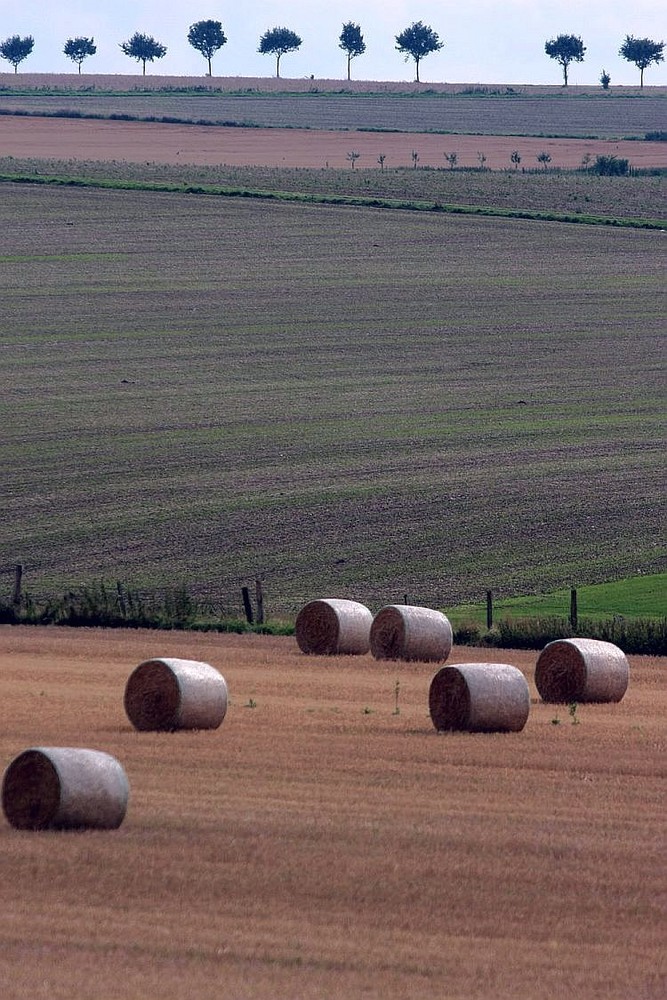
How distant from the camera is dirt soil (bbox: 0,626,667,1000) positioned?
35.2ft

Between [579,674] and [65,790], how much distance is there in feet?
38.5

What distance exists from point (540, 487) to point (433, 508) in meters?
3.67

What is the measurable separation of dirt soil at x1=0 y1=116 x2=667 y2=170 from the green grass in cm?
7507

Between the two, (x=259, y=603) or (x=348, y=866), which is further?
(x=259, y=603)

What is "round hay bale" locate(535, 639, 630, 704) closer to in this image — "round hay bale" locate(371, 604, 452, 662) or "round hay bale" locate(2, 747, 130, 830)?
"round hay bale" locate(371, 604, 452, 662)

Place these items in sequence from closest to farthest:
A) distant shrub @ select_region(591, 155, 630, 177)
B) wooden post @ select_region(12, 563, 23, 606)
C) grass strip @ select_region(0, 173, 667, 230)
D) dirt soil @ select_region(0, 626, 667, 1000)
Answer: dirt soil @ select_region(0, 626, 667, 1000)
wooden post @ select_region(12, 563, 23, 606)
grass strip @ select_region(0, 173, 667, 230)
distant shrub @ select_region(591, 155, 630, 177)

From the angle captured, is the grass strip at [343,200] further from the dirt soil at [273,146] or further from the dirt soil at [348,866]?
the dirt soil at [348,866]

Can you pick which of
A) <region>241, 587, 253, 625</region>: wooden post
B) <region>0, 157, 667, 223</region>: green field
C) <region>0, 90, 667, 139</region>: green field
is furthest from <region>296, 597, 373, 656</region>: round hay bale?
<region>0, 90, 667, 139</region>: green field

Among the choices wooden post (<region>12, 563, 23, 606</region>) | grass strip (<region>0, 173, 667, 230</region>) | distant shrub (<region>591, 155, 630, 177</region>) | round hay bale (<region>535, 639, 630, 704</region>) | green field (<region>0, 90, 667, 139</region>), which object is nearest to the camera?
round hay bale (<region>535, 639, 630, 704</region>)

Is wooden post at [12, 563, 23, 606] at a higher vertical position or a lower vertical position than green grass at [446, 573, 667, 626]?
higher

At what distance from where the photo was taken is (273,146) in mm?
119688

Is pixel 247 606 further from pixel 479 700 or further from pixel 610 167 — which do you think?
pixel 610 167

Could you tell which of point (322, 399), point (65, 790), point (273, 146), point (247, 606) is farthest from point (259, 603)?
point (273, 146)

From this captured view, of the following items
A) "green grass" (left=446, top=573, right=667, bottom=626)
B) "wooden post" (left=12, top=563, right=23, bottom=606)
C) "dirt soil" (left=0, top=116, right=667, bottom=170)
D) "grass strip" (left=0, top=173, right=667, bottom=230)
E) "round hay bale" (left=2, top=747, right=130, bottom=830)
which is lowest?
"green grass" (left=446, top=573, right=667, bottom=626)
